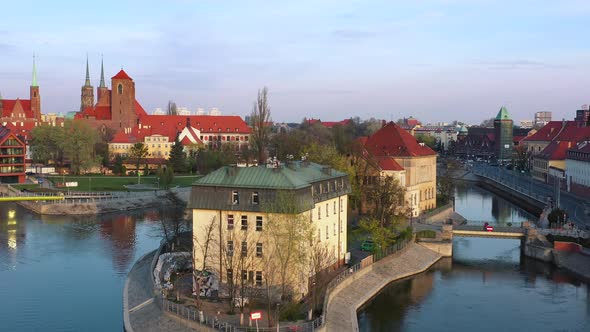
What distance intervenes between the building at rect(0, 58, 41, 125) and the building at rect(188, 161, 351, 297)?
120 m

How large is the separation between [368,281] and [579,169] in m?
54.4

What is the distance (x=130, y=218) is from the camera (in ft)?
233

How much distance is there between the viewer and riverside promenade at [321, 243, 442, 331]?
3391 cm

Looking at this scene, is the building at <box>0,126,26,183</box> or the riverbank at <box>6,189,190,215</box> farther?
the building at <box>0,126,26,183</box>

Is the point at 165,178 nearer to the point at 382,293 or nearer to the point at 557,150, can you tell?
the point at 382,293

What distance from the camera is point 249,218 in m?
34.4

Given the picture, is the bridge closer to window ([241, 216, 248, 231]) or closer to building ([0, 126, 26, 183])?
window ([241, 216, 248, 231])

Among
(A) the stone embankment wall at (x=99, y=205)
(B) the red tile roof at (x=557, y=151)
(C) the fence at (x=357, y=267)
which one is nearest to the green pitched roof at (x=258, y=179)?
(C) the fence at (x=357, y=267)

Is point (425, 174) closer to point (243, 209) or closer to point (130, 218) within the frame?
point (130, 218)

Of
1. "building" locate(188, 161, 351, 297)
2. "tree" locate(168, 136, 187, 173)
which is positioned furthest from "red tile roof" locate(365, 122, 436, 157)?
"tree" locate(168, 136, 187, 173)

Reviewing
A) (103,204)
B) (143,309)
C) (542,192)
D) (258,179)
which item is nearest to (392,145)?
(542,192)

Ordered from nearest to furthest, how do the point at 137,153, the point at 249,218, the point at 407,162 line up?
the point at 249,218 < the point at 407,162 < the point at 137,153

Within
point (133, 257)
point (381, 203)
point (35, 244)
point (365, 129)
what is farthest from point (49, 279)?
point (365, 129)

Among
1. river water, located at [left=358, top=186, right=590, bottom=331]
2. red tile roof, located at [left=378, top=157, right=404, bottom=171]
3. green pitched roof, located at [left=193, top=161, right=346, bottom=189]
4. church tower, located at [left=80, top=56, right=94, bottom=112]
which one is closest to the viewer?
green pitched roof, located at [left=193, top=161, right=346, bottom=189]
